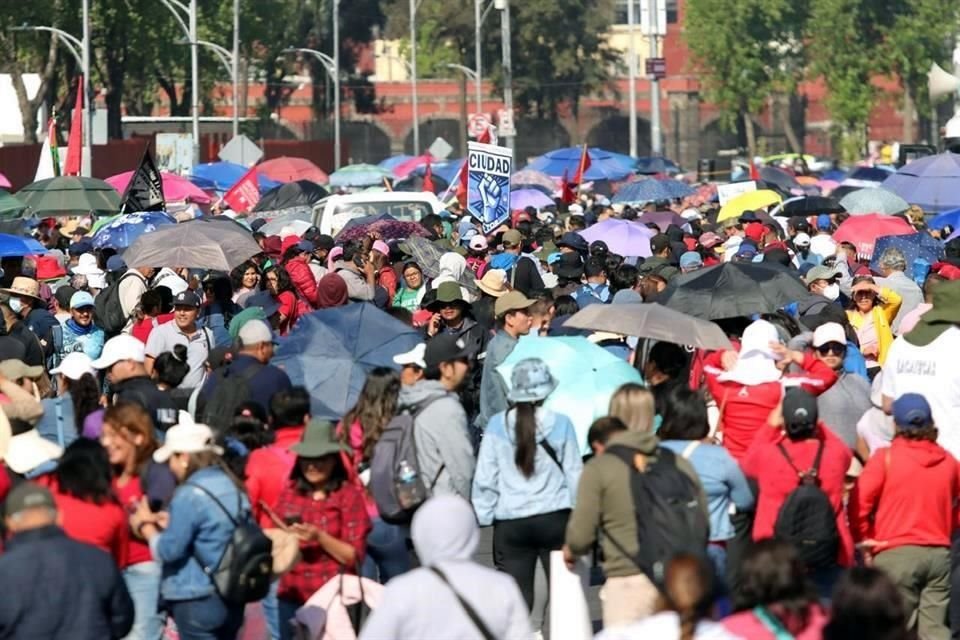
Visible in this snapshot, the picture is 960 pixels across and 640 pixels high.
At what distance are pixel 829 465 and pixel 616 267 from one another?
7272 mm

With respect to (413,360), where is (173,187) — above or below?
above

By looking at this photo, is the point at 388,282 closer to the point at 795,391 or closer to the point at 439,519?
the point at 795,391

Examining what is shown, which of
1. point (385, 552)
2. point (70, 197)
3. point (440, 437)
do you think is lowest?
point (385, 552)

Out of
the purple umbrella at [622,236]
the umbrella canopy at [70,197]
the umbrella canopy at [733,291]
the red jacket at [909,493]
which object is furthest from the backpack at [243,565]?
the umbrella canopy at [70,197]

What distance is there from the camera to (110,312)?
17.0m

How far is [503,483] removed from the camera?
9922 millimetres

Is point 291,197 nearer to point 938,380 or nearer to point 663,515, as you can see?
point 938,380

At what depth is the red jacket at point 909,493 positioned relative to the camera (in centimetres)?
965

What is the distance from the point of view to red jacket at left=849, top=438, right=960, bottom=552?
9.65 meters

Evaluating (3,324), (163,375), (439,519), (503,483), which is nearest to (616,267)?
(3,324)

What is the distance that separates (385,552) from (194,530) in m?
1.58

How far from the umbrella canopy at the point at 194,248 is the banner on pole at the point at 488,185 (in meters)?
4.39

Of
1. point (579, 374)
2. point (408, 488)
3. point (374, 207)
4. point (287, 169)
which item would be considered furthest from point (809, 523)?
point (287, 169)

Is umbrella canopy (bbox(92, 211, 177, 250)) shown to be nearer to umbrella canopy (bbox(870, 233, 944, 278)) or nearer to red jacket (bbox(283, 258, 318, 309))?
red jacket (bbox(283, 258, 318, 309))
